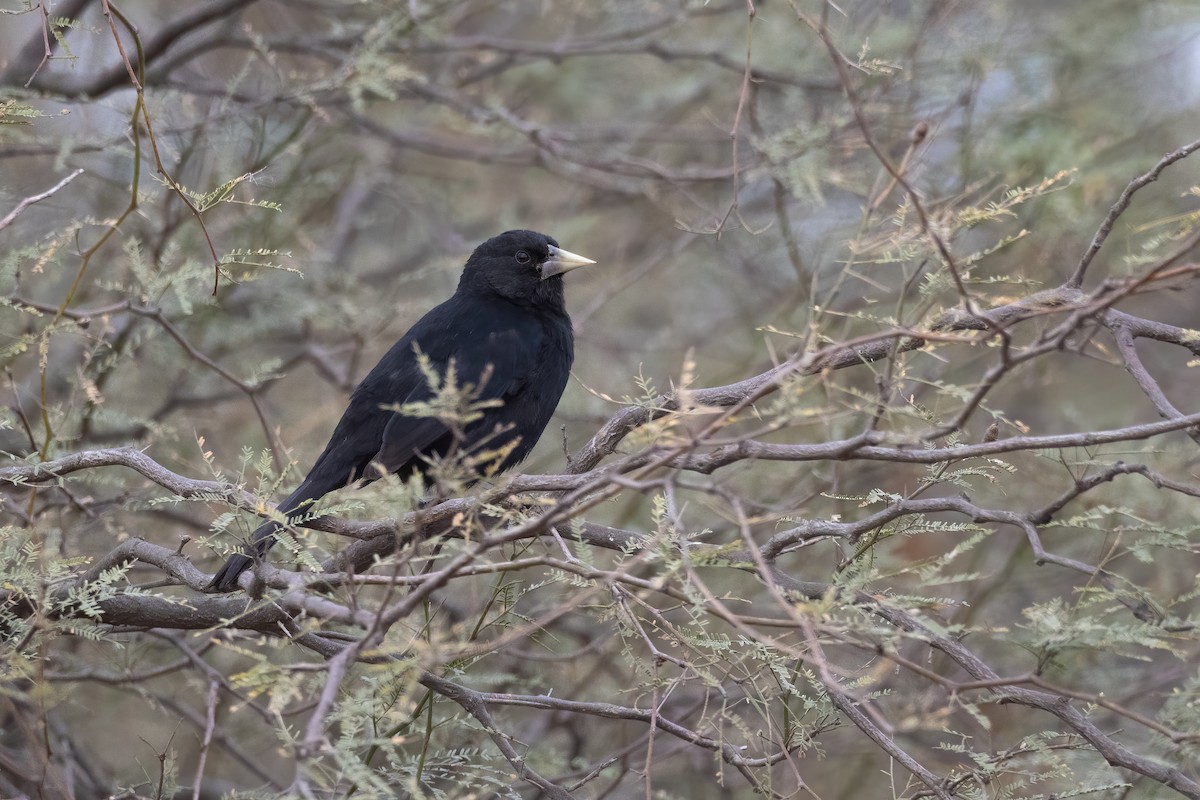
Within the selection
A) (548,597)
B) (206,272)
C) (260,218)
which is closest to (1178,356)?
(548,597)

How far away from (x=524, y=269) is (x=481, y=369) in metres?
0.67

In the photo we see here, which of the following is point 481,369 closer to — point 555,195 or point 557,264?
point 557,264

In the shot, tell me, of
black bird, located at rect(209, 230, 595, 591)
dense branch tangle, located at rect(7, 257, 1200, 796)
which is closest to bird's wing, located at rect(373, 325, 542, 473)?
black bird, located at rect(209, 230, 595, 591)

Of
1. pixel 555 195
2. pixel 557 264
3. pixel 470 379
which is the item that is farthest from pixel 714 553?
pixel 555 195

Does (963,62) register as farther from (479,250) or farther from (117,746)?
(117,746)

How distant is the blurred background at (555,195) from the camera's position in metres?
4.50

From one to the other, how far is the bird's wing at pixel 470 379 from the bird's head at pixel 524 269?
0.25 m

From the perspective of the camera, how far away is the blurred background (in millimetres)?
4504

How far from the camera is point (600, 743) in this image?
5160mm

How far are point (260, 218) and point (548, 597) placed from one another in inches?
87.6

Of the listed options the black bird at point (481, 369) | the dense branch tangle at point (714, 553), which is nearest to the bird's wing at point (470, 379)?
the black bird at point (481, 369)

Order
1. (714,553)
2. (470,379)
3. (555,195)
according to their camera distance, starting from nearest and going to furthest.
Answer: (714,553) → (470,379) → (555,195)

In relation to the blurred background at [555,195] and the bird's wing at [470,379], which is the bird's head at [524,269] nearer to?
the bird's wing at [470,379]

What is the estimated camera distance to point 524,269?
15.3ft
